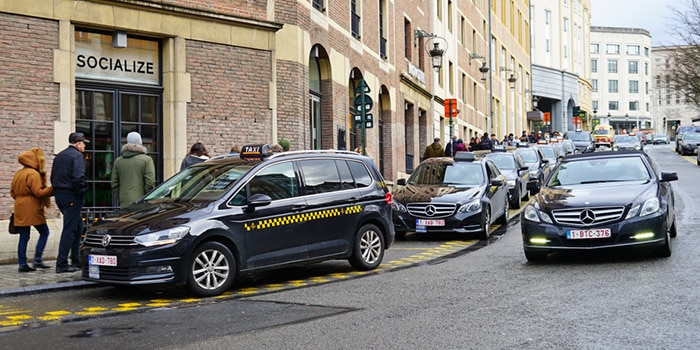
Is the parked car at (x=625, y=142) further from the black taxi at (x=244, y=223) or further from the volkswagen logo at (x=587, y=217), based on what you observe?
the black taxi at (x=244, y=223)

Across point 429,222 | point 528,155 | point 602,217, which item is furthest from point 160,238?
point 528,155

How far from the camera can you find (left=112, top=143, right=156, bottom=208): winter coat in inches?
467

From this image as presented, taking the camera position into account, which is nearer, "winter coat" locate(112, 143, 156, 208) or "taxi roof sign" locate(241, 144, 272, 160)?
"taxi roof sign" locate(241, 144, 272, 160)

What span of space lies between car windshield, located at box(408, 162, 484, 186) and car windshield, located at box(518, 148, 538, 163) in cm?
1001

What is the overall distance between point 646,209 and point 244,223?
510 cm

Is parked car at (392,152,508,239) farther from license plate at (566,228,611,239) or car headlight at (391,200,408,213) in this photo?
license plate at (566,228,611,239)

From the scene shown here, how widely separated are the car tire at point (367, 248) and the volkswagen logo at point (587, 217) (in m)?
2.80

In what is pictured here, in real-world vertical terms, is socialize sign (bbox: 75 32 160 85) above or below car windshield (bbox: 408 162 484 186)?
above

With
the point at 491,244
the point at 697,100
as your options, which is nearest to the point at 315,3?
the point at 491,244

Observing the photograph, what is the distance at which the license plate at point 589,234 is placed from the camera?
1048 cm

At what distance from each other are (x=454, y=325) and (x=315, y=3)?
14.9 m

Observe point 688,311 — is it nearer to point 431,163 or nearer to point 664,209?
point 664,209

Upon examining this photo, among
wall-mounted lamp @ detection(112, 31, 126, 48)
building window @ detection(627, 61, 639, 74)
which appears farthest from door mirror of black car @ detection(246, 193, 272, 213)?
building window @ detection(627, 61, 639, 74)

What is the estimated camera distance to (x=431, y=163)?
58.5 ft
